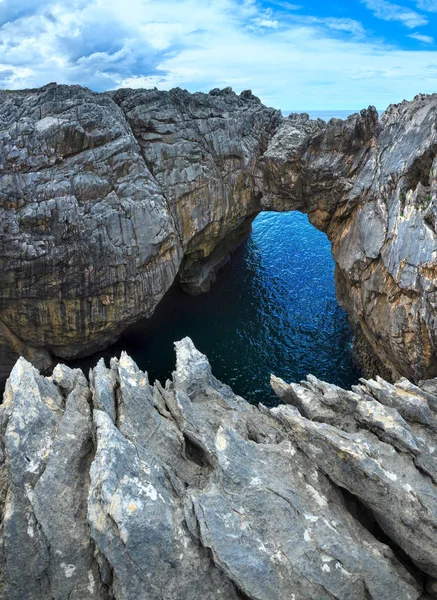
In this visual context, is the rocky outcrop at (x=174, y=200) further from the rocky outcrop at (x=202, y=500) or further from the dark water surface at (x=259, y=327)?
the rocky outcrop at (x=202, y=500)

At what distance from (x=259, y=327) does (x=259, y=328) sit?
18 cm

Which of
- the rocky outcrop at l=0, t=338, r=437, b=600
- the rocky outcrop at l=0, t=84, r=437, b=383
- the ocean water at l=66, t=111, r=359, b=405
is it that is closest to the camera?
the rocky outcrop at l=0, t=338, r=437, b=600

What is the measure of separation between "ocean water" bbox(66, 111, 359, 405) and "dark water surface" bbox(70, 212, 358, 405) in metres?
0.08

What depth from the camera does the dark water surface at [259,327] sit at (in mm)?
37044

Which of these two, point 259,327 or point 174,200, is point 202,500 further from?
point 259,327

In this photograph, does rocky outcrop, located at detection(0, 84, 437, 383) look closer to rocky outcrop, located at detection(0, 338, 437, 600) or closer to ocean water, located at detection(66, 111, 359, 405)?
ocean water, located at detection(66, 111, 359, 405)

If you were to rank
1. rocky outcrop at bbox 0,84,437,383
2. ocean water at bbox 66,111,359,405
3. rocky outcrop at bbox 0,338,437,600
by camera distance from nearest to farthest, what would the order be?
rocky outcrop at bbox 0,338,437,600 < rocky outcrop at bbox 0,84,437,383 < ocean water at bbox 66,111,359,405

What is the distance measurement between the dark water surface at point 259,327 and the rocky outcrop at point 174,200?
3.56m

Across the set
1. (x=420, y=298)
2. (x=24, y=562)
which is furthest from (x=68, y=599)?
(x=420, y=298)

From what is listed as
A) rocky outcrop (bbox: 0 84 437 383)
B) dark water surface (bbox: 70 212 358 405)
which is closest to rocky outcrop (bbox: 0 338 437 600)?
rocky outcrop (bbox: 0 84 437 383)

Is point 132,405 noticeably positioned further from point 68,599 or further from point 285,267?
point 285,267

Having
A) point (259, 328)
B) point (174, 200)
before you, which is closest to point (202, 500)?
point (174, 200)

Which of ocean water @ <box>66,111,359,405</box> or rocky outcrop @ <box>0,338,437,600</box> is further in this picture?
ocean water @ <box>66,111,359,405</box>

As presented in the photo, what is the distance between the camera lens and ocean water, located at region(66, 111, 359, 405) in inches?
1457
